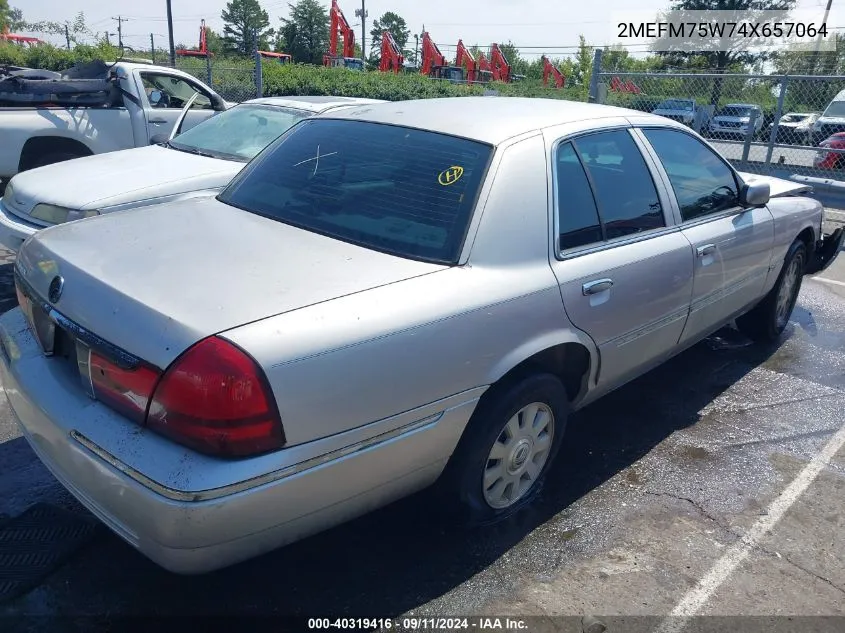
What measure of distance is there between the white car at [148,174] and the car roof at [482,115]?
1.76 m

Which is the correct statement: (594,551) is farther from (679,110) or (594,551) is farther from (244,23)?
(244,23)

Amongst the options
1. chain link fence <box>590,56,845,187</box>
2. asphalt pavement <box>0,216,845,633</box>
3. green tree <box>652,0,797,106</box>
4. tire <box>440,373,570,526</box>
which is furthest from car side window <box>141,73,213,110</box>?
green tree <box>652,0,797,106</box>

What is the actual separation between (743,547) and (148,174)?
4754 millimetres

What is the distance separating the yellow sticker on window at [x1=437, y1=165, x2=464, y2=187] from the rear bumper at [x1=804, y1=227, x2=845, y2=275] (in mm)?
3834

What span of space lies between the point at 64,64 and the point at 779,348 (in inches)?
1092

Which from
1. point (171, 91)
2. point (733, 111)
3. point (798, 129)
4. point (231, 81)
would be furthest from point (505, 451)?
point (231, 81)

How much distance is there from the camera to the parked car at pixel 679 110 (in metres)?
13.1

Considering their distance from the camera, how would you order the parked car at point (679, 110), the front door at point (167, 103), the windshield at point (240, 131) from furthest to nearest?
1. the parked car at point (679, 110)
2. the front door at point (167, 103)
3. the windshield at point (240, 131)

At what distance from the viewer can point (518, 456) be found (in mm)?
3066

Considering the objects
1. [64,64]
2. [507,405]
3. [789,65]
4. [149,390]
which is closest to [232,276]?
[149,390]

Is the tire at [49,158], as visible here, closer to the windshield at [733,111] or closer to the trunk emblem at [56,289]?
the trunk emblem at [56,289]

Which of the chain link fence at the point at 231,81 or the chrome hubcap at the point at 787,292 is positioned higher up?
the chain link fence at the point at 231,81

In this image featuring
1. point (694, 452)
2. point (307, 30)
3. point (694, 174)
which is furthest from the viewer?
point (307, 30)

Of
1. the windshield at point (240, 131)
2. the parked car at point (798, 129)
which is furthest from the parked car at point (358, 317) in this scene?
the parked car at point (798, 129)
